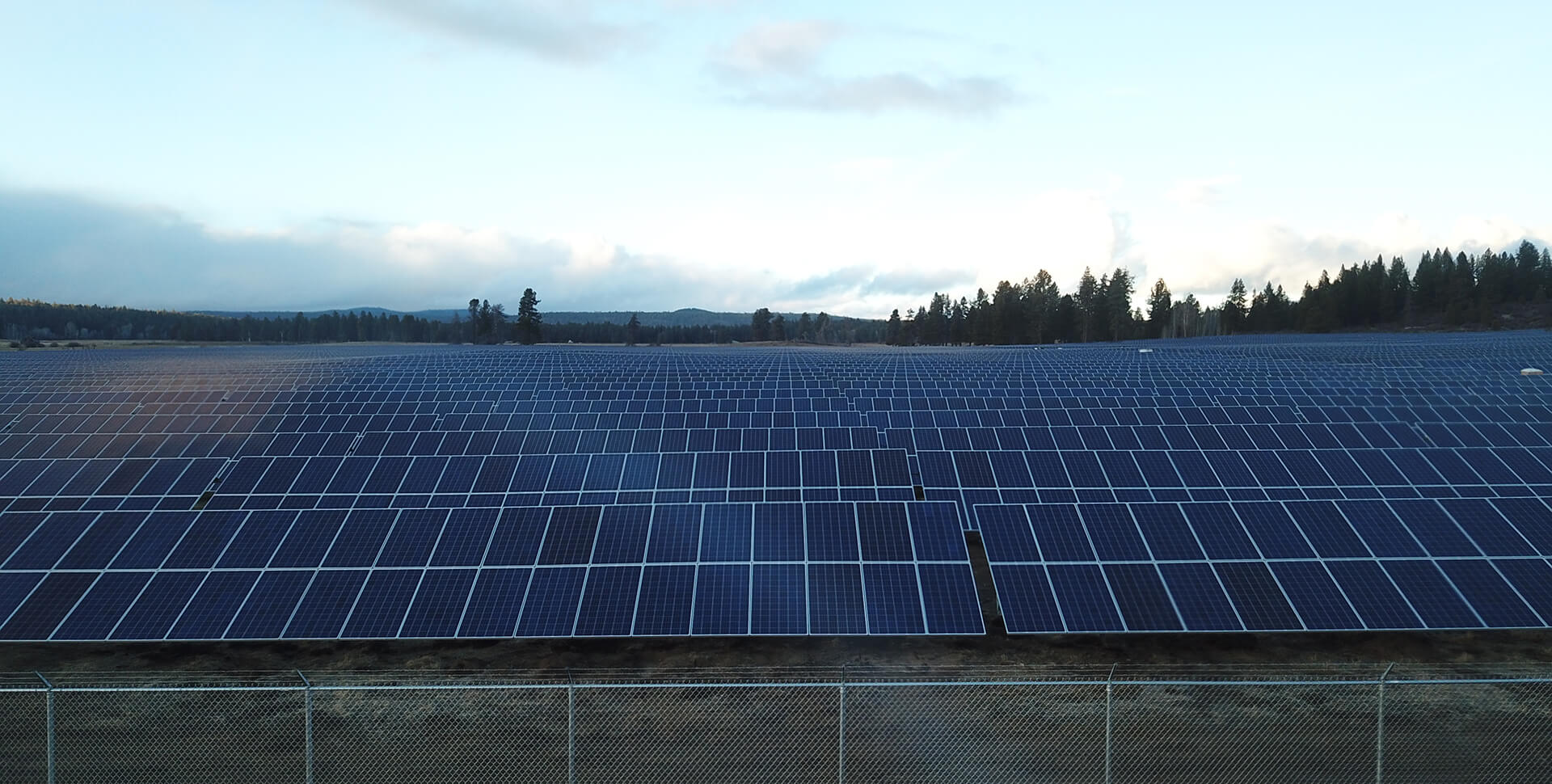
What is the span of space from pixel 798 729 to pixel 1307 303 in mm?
139654

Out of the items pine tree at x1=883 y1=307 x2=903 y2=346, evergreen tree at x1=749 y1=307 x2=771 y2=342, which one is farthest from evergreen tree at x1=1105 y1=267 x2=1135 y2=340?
evergreen tree at x1=749 y1=307 x2=771 y2=342

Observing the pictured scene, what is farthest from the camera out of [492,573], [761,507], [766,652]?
[761,507]

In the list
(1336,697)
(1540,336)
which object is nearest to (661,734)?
(1336,697)

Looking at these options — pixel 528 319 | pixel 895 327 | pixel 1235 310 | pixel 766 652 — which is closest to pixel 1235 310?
pixel 1235 310

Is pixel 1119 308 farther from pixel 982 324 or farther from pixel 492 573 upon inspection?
pixel 492 573

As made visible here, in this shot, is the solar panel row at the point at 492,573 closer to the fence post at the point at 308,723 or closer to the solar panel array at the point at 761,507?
the solar panel array at the point at 761,507

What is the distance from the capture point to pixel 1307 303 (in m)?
130

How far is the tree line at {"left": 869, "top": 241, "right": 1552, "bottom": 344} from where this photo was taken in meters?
123

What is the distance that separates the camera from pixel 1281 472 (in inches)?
939

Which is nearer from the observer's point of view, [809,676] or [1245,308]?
[809,676]

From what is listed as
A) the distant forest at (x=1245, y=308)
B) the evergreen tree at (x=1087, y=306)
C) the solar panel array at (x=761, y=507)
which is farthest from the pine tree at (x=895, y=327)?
the solar panel array at (x=761, y=507)

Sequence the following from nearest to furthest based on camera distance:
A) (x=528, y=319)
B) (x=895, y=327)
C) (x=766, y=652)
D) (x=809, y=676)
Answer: (x=809, y=676) → (x=766, y=652) → (x=528, y=319) → (x=895, y=327)

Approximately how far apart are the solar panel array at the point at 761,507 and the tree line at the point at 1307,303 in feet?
325

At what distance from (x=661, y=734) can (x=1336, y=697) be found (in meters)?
11.6
